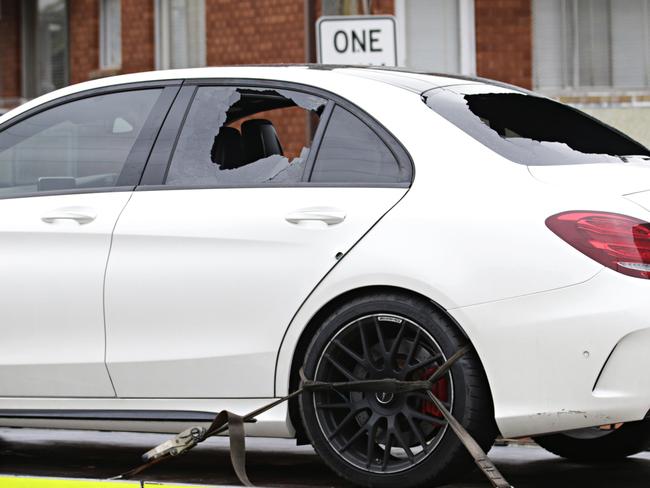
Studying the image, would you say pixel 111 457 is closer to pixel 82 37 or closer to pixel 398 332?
pixel 398 332

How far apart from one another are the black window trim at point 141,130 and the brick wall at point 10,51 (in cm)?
1636

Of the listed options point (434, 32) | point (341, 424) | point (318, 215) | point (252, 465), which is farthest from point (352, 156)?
point (434, 32)

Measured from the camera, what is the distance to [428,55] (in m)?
17.1

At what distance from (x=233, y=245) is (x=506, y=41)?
11.4 m

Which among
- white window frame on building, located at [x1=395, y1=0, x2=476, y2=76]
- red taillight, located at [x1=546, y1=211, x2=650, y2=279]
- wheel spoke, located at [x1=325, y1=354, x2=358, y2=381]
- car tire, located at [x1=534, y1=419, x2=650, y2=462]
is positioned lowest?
car tire, located at [x1=534, y1=419, x2=650, y2=462]

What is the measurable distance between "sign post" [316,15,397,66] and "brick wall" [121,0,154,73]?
8290 millimetres

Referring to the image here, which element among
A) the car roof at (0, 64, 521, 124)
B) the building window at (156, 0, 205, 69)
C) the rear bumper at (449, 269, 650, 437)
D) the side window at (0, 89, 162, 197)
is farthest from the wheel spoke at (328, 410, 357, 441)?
the building window at (156, 0, 205, 69)

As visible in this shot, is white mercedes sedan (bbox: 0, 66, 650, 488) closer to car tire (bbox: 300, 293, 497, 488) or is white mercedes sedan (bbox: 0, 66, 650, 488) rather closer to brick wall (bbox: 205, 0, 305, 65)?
car tire (bbox: 300, 293, 497, 488)

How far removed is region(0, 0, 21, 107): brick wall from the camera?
22812 mm

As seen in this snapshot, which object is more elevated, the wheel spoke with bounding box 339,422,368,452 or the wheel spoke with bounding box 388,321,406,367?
the wheel spoke with bounding box 388,321,406,367

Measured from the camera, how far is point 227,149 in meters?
6.31

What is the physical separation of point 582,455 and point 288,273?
192cm

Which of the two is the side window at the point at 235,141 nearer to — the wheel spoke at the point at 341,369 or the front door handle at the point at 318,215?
the front door handle at the point at 318,215

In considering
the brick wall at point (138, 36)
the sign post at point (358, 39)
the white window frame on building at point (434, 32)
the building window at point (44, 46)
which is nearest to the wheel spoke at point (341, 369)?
the sign post at point (358, 39)
